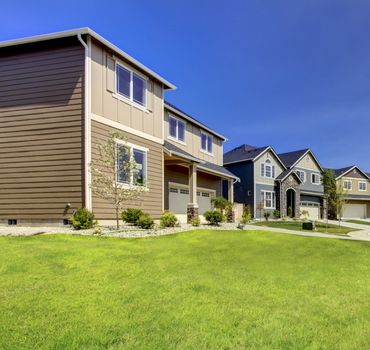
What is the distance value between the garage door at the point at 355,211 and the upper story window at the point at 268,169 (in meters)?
17.9

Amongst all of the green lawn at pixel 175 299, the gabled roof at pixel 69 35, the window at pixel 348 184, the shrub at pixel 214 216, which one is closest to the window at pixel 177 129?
the shrub at pixel 214 216

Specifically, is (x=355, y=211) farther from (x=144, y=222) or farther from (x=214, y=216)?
(x=144, y=222)

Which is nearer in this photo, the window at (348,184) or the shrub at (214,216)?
the shrub at (214,216)

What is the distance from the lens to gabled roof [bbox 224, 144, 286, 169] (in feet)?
A: 118

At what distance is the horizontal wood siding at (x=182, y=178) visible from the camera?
1962cm

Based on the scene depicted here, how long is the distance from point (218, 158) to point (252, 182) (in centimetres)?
952

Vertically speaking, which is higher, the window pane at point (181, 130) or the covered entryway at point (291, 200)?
the window pane at point (181, 130)

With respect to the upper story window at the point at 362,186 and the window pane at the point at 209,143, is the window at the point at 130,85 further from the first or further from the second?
the upper story window at the point at 362,186

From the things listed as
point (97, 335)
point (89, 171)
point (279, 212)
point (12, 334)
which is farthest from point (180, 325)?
point (279, 212)

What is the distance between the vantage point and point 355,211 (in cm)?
5022

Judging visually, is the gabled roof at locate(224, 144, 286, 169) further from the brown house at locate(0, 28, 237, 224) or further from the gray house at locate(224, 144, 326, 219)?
the brown house at locate(0, 28, 237, 224)

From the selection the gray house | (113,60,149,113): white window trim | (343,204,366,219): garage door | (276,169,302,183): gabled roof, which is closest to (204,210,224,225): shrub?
(113,60,149,113): white window trim

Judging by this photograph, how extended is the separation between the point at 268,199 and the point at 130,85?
2552 centimetres

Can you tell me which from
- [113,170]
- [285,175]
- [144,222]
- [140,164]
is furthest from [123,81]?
[285,175]
